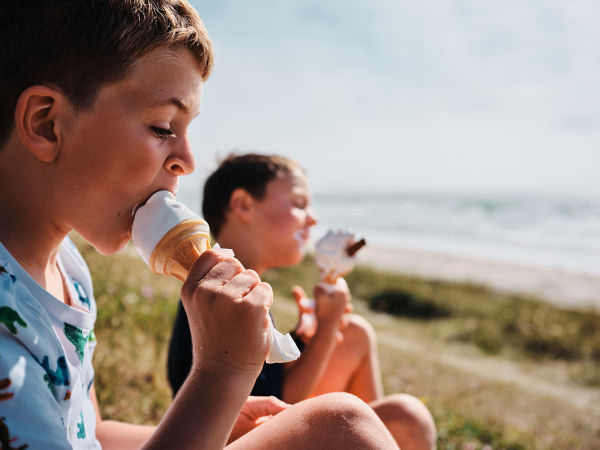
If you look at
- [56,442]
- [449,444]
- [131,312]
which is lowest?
[449,444]

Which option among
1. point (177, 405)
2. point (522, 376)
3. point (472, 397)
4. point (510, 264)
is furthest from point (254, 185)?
point (510, 264)

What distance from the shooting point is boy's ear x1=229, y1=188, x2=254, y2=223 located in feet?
10.4

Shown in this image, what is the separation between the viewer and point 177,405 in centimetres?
119

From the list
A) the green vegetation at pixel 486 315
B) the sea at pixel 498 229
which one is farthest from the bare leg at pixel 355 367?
the sea at pixel 498 229

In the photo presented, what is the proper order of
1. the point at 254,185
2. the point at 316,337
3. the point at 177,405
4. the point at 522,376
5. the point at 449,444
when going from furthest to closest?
the point at 522,376 → the point at 449,444 → the point at 254,185 → the point at 316,337 → the point at 177,405

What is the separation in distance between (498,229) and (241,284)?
27.7m

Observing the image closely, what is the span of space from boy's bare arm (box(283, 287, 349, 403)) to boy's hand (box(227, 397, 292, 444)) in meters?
0.74

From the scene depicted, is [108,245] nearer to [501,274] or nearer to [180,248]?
[180,248]

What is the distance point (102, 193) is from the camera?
137 cm

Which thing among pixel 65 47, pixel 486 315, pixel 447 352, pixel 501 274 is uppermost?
pixel 65 47

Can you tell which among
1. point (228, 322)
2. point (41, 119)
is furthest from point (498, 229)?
point (41, 119)

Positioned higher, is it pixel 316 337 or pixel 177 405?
pixel 177 405

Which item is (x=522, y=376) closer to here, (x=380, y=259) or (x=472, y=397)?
(x=472, y=397)

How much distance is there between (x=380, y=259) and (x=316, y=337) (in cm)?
1674
